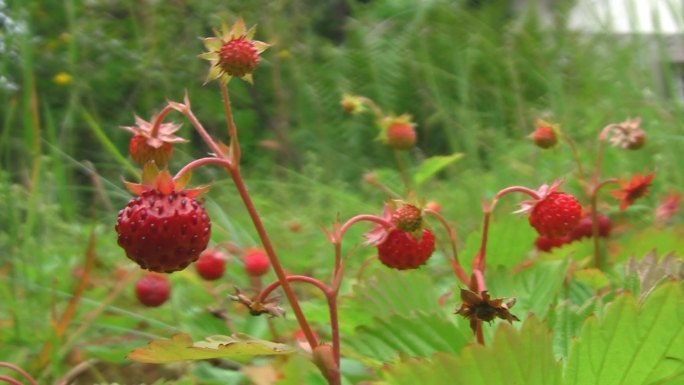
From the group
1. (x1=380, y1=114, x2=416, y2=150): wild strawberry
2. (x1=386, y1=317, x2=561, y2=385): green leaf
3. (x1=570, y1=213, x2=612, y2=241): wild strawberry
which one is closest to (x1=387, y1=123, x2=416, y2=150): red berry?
(x1=380, y1=114, x2=416, y2=150): wild strawberry

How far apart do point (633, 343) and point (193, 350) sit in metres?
0.26

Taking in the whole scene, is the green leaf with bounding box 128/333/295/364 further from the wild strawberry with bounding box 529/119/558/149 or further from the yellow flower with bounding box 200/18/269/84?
the wild strawberry with bounding box 529/119/558/149

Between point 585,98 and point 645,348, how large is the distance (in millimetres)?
2458

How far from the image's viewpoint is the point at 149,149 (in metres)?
0.63

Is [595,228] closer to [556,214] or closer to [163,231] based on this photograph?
[556,214]

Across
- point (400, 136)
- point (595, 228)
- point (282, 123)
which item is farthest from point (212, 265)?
point (282, 123)

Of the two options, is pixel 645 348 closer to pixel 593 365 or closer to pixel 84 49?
pixel 593 365

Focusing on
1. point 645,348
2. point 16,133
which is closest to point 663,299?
point 645,348

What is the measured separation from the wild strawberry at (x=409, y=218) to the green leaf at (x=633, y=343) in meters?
0.16

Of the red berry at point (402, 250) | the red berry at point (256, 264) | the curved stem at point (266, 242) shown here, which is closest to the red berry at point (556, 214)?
the red berry at point (402, 250)

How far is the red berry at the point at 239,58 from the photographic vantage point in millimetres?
621

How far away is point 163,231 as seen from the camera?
22.4 inches

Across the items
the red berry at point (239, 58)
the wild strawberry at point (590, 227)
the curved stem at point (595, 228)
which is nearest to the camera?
the red berry at point (239, 58)

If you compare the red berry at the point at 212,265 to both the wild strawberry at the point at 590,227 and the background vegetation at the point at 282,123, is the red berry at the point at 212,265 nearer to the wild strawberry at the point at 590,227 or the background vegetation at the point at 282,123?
the background vegetation at the point at 282,123
